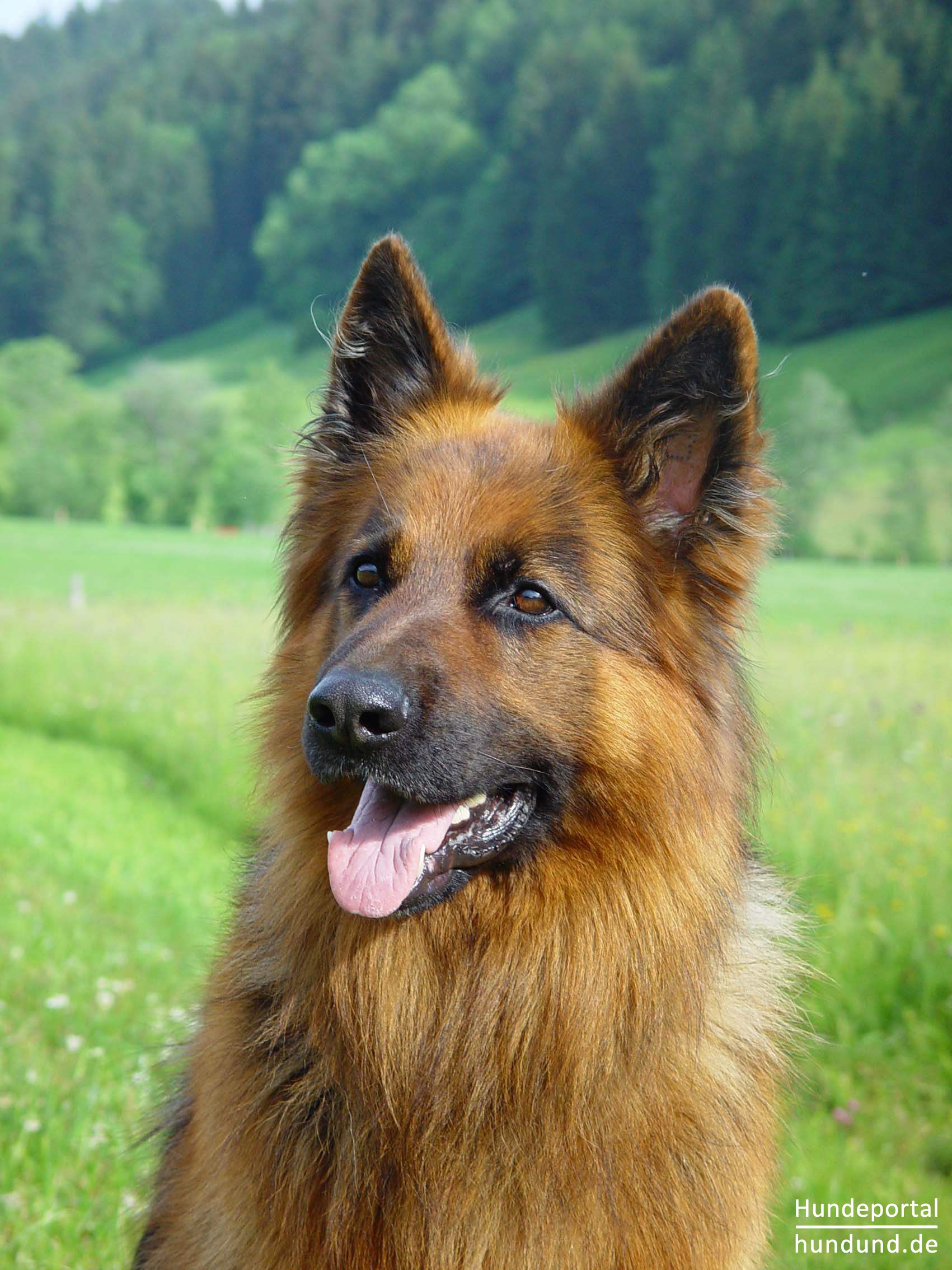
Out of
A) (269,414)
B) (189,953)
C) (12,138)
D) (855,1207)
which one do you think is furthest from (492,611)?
(12,138)

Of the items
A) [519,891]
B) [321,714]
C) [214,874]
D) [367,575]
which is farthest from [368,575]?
[214,874]

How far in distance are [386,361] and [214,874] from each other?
4.85 meters

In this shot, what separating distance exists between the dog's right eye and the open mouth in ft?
1.85

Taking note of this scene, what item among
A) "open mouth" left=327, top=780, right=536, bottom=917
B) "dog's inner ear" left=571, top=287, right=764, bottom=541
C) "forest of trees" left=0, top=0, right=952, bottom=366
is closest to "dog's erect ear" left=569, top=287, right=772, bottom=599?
"dog's inner ear" left=571, top=287, right=764, bottom=541

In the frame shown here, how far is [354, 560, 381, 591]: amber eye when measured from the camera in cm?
278

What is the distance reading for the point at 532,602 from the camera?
2.65 metres

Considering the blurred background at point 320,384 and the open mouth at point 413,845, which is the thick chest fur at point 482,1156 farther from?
the blurred background at point 320,384

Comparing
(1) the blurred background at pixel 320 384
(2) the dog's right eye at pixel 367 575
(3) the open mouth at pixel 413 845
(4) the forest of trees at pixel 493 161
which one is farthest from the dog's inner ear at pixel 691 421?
(3) the open mouth at pixel 413 845

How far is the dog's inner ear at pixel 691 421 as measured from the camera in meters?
2.59

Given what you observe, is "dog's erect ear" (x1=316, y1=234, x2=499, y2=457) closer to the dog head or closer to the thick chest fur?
the dog head

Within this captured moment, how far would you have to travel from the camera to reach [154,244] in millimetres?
24297

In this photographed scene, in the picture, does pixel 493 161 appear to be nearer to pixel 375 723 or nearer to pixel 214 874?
pixel 214 874

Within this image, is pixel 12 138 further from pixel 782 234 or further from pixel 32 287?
pixel 782 234

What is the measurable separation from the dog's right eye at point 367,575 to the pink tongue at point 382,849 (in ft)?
1.86
